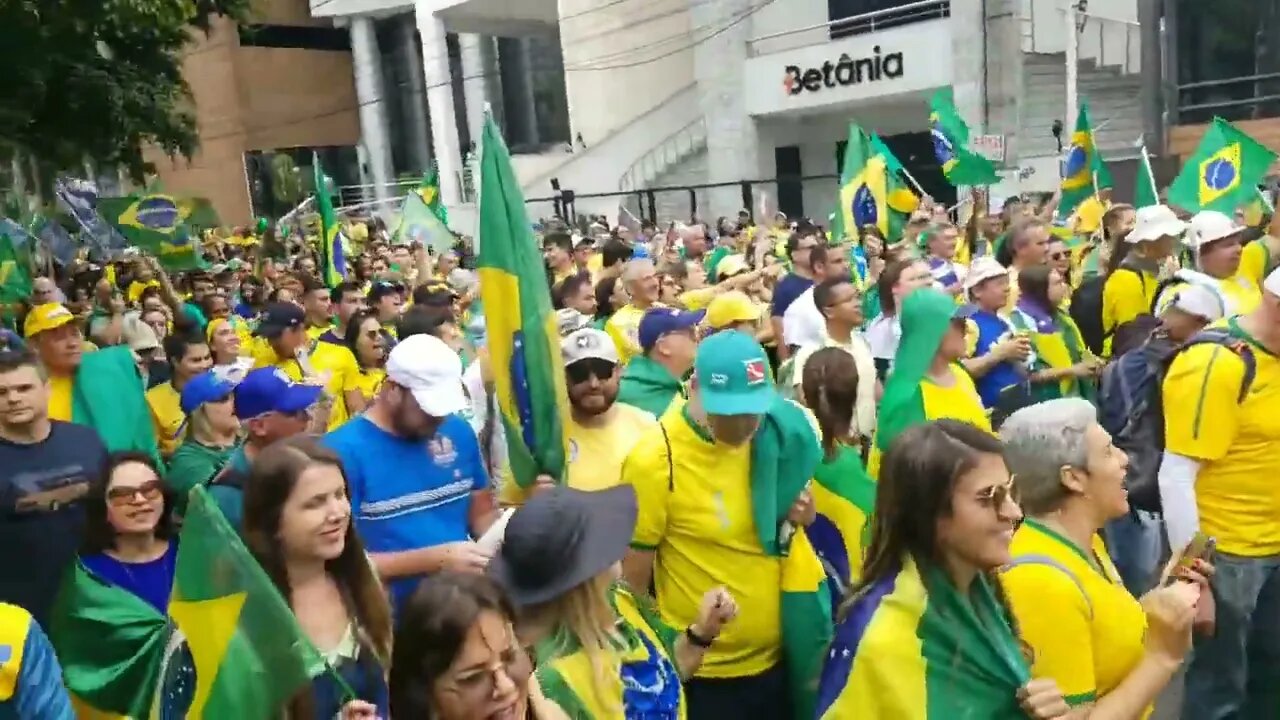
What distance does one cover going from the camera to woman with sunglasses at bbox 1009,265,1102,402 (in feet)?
18.5

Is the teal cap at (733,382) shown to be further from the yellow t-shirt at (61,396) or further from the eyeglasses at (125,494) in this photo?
the yellow t-shirt at (61,396)

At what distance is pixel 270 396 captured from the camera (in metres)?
3.77

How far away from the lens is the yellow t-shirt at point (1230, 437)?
142 inches

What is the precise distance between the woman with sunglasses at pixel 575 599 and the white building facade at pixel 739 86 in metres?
12.7

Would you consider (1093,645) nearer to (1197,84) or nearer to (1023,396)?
(1023,396)

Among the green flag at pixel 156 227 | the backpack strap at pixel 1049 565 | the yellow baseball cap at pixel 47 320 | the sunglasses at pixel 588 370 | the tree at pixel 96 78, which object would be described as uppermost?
the tree at pixel 96 78

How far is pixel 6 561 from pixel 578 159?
26.8m

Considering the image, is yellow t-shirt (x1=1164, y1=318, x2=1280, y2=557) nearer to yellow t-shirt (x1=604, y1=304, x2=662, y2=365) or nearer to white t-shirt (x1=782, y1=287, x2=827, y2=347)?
white t-shirt (x1=782, y1=287, x2=827, y2=347)

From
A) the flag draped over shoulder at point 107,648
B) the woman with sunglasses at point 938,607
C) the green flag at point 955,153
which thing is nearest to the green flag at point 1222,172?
the green flag at point 955,153

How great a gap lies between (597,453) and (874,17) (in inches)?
924

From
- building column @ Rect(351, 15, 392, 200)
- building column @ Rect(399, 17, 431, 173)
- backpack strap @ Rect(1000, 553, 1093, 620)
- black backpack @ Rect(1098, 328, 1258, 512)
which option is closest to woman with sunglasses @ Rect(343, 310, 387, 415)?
→ black backpack @ Rect(1098, 328, 1258, 512)

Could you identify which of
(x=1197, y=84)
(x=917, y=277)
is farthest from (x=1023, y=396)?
(x=1197, y=84)

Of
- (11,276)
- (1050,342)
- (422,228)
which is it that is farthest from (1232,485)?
(422,228)

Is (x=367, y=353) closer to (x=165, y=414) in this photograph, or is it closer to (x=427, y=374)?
(x=165, y=414)
